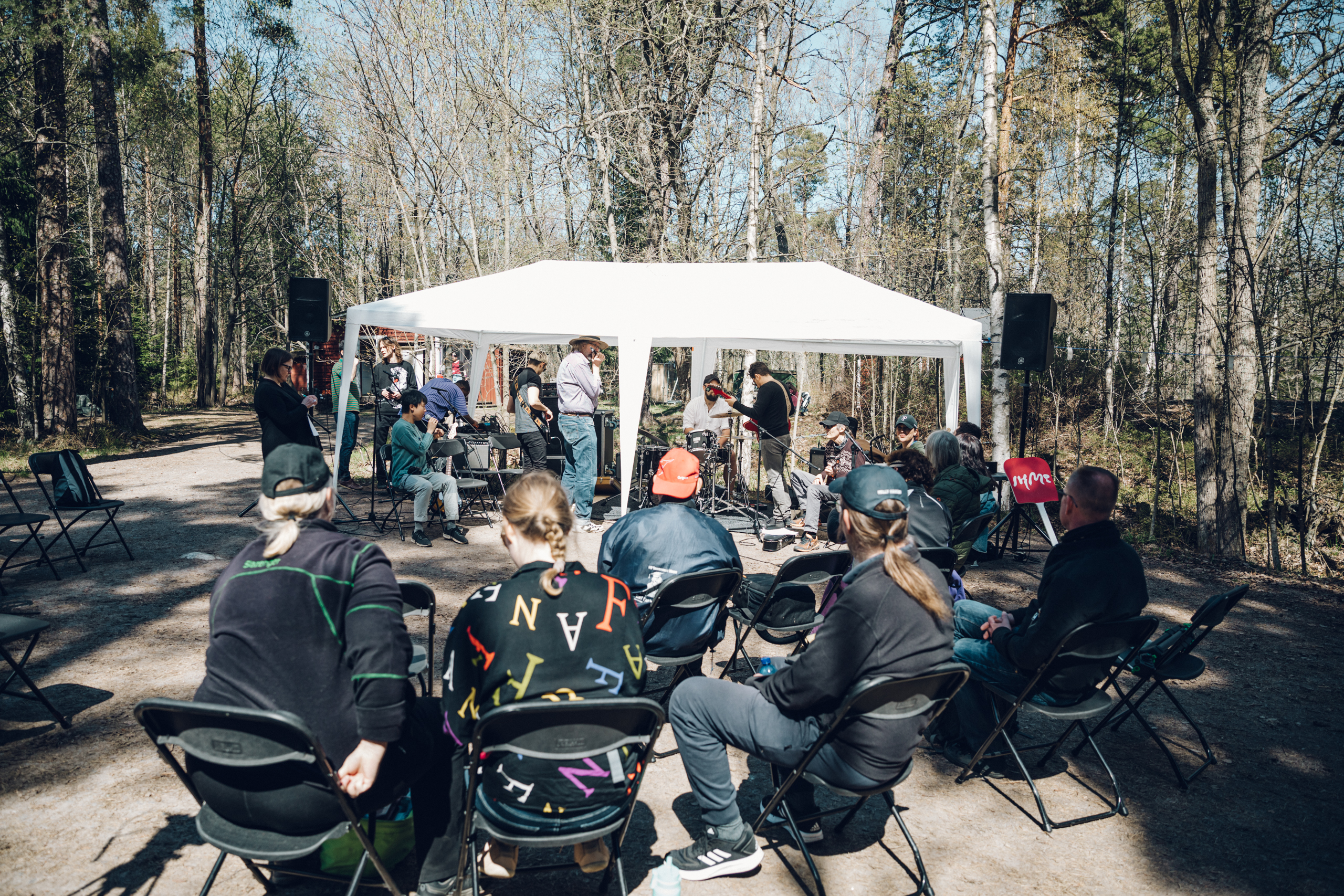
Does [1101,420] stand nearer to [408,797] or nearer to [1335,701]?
[1335,701]

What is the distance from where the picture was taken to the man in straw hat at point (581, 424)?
26.1ft

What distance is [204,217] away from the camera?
2064 centimetres

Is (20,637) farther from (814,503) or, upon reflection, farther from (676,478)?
(814,503)

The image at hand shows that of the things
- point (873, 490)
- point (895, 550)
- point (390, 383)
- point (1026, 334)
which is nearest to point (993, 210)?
point (1026, 334)

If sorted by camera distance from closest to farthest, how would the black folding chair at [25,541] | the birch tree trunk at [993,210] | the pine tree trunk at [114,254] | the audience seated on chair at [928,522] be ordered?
1. the audience seated on chair at [928,522]
2. the black folding chair at [25,541]
3. the birch tree trunk at [993,210]
4. the pine tree trunk at [114,254]

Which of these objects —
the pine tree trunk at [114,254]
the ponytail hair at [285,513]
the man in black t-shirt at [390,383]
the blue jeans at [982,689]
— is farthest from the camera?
the pine tree trunk at [114,254]

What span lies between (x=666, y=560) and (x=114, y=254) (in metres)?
14.2

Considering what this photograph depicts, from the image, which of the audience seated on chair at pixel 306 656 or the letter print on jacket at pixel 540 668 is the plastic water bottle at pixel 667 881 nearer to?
the letter print on jacket at pixel 540 668

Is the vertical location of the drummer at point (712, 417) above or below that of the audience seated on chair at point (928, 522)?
above

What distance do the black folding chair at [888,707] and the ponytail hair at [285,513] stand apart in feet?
4.98

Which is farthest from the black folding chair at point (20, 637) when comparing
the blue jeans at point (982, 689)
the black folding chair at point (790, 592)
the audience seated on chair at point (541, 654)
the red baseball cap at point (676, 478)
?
the blue jeans at point (982, 689)

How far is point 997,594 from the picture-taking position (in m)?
6.18

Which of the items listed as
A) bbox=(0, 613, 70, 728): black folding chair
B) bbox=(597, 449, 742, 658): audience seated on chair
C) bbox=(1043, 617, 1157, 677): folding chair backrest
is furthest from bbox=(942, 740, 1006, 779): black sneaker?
bbox=(0, 613, 70, 728): black folding chair

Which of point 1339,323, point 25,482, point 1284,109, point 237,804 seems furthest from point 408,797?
point 25,482
